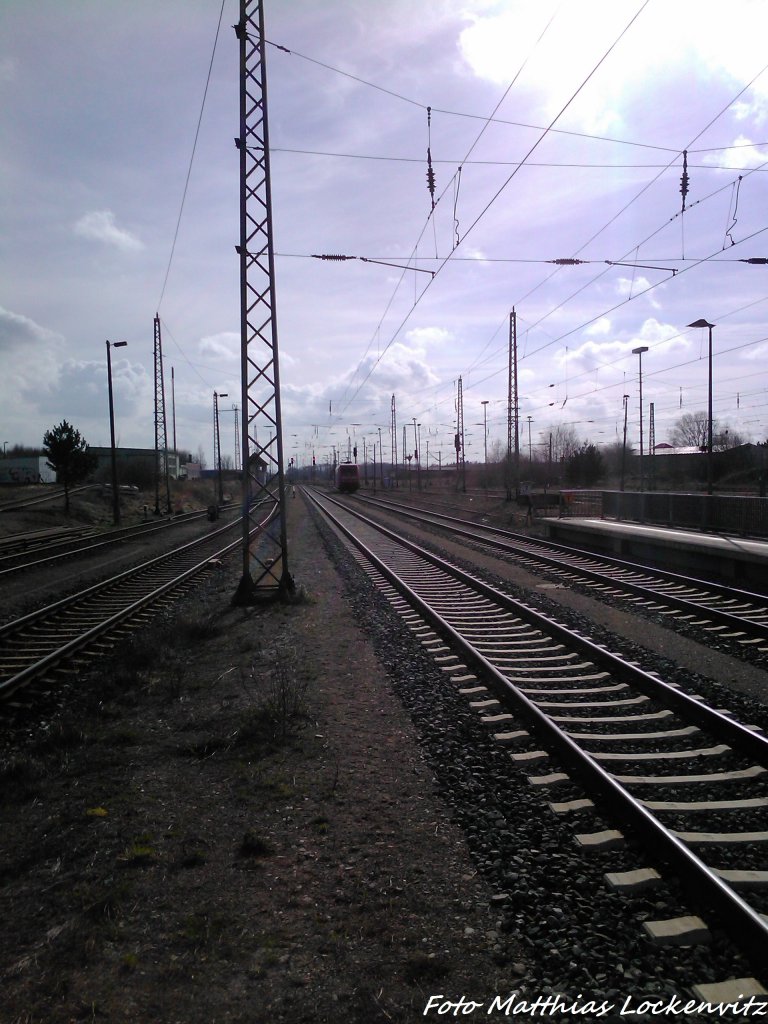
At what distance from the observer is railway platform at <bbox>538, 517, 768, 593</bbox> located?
1553 centimetres

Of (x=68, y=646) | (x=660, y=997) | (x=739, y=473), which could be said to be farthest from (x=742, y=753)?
(x=739, y=473)

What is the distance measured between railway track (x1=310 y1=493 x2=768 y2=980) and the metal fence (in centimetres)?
1092

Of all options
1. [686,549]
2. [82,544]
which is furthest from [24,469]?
[686,549]

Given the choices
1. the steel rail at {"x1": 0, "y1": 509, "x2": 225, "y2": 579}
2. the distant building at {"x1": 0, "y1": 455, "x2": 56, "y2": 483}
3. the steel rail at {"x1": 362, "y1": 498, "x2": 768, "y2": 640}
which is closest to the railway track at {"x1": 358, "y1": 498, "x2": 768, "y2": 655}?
the steel rail at {"x1": 362, "y1": 498, "x2": 768, "y2": 640}

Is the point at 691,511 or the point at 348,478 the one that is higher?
the point at 348,478

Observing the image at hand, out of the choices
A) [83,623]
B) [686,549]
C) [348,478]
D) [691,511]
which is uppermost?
[348,478]

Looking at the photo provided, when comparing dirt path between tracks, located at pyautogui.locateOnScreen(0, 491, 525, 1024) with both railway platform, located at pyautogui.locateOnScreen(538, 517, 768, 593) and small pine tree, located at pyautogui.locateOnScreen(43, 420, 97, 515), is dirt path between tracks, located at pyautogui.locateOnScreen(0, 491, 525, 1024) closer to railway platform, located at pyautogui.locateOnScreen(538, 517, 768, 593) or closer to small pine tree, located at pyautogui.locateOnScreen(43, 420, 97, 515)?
railway platform, located at pyautogui.locateOnScreen(538, 517, 768, 593)

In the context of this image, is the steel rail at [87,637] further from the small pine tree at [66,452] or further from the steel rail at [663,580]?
the small pine tree at [66,452]

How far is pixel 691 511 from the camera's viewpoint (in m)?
22.9

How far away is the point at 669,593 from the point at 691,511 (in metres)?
9.36

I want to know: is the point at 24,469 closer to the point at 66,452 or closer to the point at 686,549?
the point at 66,452

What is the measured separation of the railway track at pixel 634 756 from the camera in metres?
4.05

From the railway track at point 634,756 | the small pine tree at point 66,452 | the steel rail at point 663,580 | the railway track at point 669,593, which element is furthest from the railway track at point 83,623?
the small pine tree at point 66,452

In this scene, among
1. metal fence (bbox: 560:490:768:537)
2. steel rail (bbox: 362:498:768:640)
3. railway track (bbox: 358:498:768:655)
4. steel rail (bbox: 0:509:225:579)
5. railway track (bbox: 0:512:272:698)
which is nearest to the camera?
railway track (bbox: 0:512:272:698)
